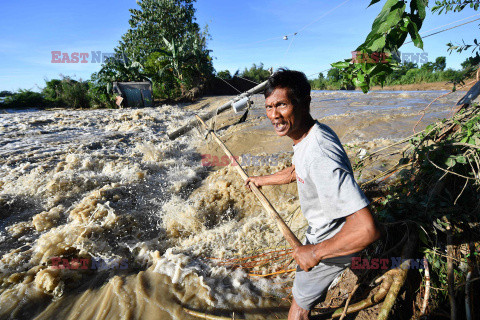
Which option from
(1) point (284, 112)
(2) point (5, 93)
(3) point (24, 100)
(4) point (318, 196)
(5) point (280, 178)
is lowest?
(5) point (280, 178)

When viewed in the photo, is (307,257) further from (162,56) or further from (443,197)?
(162,56)

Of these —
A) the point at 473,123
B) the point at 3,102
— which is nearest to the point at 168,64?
the point at 3,102

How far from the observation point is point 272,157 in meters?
4.48

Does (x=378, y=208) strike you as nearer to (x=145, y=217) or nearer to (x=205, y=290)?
(x=205, y=290)

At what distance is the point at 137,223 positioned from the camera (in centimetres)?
361

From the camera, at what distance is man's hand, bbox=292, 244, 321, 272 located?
3.87ft

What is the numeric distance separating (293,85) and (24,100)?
17.3 m

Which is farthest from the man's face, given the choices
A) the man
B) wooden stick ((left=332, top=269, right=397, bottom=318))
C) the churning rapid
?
the churning rapid

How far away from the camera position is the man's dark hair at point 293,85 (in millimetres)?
1368

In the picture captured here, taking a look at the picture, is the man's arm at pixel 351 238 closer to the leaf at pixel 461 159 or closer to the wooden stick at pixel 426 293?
the wooden stick at pixel 426 293

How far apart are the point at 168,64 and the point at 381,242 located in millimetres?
15205

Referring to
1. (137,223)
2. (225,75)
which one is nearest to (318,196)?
(137,223)

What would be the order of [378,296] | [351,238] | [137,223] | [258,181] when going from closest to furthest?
[351,238]
[378,296]
[258,181]
[137,223]

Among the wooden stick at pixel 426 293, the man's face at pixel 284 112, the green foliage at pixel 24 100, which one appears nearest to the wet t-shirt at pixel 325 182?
the man's face at pixel 284 112
